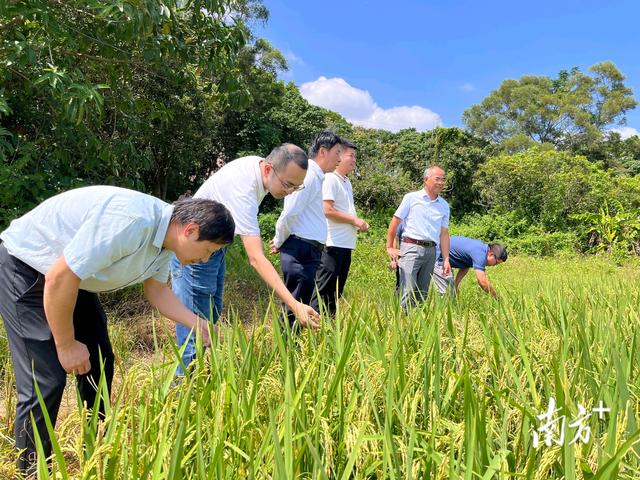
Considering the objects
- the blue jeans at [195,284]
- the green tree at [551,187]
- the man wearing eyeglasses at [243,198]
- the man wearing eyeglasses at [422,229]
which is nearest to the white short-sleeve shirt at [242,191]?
the man wearing eyeglasses at [243,198]

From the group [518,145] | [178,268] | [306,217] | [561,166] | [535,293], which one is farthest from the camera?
[518,145]

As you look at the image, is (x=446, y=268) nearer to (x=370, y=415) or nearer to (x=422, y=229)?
(x=422, y=229)

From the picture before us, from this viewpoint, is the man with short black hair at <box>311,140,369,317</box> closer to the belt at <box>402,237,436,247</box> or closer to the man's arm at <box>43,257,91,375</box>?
the belt at <box>402,237,436,247</box>

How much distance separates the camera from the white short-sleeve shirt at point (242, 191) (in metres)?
2.14

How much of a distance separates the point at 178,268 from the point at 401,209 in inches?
89.6

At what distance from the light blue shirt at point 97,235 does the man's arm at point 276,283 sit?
50 cm

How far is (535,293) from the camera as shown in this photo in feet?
10.6

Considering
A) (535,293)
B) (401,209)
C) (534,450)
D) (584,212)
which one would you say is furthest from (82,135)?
(584,212)

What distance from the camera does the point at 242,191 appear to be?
2.16m

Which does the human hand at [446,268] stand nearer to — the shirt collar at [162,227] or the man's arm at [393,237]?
the man's arm at [393,237]

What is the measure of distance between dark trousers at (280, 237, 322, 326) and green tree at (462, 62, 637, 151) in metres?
20.3

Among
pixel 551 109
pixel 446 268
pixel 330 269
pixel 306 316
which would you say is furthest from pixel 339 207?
pixel 551 109

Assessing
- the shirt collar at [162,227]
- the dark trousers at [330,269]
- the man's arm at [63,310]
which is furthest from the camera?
the dark trousers at [330,269]

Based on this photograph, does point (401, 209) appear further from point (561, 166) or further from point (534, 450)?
point (561, 166)
